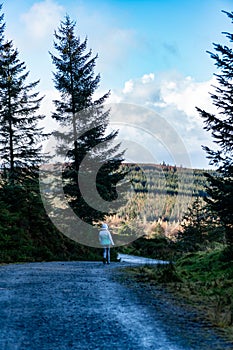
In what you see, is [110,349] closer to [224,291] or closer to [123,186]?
[224,291]

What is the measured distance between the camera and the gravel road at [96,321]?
4.34 metres

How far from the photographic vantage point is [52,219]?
2566 cm

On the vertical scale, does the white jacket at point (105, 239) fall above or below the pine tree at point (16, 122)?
below

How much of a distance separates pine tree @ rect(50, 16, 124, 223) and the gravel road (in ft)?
63.6

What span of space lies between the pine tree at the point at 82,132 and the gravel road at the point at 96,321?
63.6ft

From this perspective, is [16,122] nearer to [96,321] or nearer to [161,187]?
[96,321]

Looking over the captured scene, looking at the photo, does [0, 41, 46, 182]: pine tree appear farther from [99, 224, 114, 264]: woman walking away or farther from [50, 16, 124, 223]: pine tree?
[99, 224, 114, 264]: woman walking away

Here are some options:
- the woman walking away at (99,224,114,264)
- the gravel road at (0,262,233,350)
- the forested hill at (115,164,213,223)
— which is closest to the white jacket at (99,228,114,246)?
the woman walking away at (99,224,114,264)

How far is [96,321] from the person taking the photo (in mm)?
5285

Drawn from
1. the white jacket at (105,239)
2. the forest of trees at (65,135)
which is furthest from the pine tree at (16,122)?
the white jacket at (105,239)

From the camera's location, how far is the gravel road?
4340mm

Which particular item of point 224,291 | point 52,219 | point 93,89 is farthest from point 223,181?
point 93,89

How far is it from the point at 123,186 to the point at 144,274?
1762cm

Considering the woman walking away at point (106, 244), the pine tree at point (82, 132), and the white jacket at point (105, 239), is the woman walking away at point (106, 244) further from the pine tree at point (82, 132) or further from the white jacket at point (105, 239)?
the pine tree at point (82, 132)
